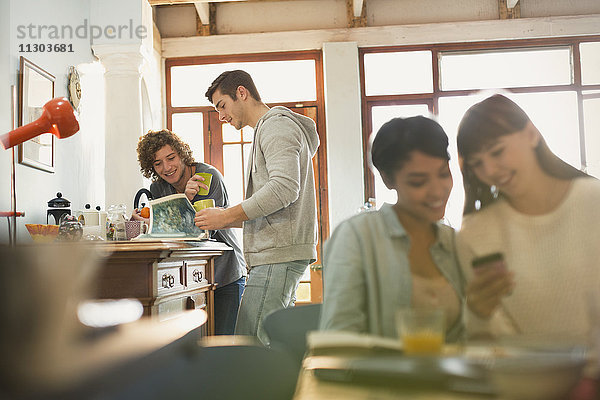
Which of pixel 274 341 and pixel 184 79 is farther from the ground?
pixel 184 79

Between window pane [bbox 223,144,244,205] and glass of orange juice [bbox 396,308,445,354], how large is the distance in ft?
13.8

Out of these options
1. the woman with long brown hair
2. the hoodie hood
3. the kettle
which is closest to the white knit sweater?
the woman with long brown hair

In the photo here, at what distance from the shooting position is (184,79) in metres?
5.08

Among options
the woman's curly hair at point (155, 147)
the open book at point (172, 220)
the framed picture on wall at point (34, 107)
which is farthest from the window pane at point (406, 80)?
the framed picture on wall at point (34, 107)

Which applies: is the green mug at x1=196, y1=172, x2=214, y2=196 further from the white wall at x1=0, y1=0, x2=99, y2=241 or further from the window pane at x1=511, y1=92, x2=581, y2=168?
the window pane at x1=511, y1=92, x2=581, y2=168

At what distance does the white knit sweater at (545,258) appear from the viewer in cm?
65

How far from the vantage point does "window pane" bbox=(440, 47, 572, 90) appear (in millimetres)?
959

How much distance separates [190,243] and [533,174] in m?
1.14

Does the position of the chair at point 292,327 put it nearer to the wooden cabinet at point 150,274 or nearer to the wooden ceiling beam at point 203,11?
the wooden cabinet at point 150,274

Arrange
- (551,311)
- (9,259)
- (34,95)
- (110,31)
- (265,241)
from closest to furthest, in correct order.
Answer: (9,259), (551,311), (265,241), (34,95), (110,31)

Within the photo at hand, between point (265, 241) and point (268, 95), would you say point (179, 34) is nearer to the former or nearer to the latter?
point (268, 95)

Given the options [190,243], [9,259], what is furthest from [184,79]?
[9,259]

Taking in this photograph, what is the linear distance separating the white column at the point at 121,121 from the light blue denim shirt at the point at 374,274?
3009 millimetres

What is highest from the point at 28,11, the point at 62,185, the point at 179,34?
the point at 179,34
